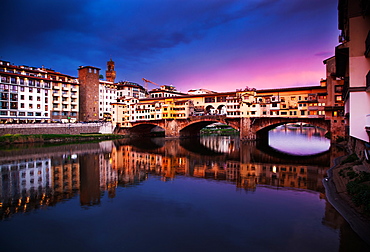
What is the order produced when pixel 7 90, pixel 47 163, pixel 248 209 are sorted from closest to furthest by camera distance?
pixel 248 209 → pixel 47 163 → pixel 7 90

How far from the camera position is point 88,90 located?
256 ft

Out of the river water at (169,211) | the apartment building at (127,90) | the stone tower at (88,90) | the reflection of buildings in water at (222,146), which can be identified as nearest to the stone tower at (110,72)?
the apartment building at (127,90)

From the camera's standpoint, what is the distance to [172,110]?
66.9 metres

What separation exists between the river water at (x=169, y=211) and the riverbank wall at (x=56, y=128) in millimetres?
32240

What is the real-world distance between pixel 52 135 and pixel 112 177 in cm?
3854

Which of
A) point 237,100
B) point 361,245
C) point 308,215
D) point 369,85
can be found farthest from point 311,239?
point 237,100

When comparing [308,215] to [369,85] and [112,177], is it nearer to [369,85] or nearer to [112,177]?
[369,85]

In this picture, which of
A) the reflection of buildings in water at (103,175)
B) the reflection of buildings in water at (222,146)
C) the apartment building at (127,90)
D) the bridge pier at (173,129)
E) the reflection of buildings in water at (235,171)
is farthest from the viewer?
the apartment building at (127,90)

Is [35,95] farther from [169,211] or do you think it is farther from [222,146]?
[169,211]

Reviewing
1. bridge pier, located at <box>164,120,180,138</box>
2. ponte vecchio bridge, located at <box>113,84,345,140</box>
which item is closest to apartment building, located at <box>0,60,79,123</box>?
ponte vecchio bridge, located at <box>113,84,345,140</box>

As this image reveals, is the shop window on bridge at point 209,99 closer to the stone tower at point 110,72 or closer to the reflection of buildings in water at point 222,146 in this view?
the reflection of buildings in water at point 222,146

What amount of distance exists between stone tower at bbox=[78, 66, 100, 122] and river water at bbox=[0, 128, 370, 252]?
179 feet

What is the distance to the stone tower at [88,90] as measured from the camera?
254ft

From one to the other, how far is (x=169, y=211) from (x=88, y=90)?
71395mm
